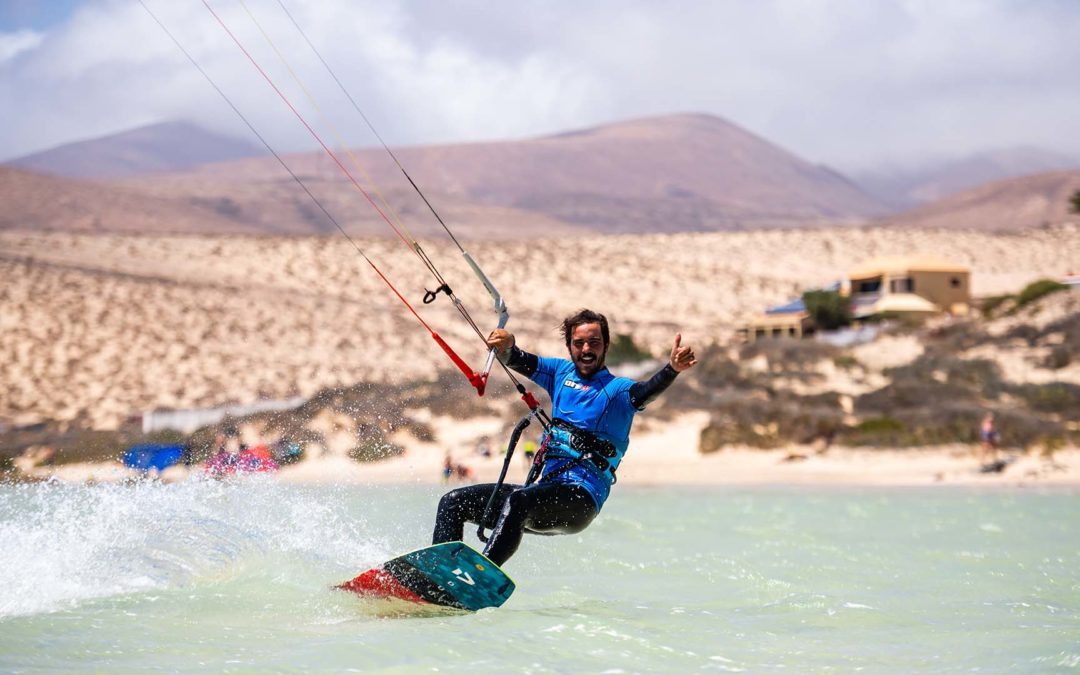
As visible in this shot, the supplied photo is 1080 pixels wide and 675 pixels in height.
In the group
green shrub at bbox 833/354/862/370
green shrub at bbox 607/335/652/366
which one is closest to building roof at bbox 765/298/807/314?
green shrub at bbox 607/335/652/366

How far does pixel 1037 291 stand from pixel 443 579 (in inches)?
1217

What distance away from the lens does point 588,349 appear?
612cm

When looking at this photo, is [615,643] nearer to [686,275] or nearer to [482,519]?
[482,519]

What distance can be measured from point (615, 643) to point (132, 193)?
132567 millimetres

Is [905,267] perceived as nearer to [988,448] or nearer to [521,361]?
[988,448]

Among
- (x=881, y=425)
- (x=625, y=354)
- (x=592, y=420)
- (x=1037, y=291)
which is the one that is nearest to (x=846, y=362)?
(x=881, y=425)

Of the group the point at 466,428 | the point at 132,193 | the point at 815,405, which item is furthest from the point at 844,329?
the point at 132,193

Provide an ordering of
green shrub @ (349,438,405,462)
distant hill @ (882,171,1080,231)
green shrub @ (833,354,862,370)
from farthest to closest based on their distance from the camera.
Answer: distant hill @ (882,171,1080,231) → green shrub @ (833,354,862,370) → green shrub @ (349,438,405,462)

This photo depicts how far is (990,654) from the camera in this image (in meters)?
5.30

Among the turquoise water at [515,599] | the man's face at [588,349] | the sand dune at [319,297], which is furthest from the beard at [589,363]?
the sand dune at [319,297]

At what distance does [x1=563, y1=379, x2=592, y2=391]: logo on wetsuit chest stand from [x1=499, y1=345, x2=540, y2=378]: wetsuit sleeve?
0.27 meters

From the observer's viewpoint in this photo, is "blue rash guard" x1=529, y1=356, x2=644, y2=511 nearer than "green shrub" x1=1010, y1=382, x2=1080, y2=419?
Yes

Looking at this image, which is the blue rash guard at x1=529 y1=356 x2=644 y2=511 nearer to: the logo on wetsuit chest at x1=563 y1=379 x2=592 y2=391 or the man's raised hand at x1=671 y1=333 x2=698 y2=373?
the logo on wetsuit chest at x1=563 y1=379 x2=592 y2=391

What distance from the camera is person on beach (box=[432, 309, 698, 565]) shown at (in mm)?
5879
